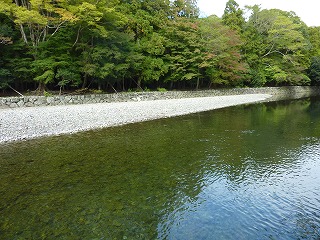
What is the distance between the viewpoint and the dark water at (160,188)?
148 inches

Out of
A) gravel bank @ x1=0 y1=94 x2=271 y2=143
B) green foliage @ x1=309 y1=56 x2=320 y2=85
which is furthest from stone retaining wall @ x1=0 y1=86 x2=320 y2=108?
green foliage @ x1=309 y1=56 x2=320 y2=85

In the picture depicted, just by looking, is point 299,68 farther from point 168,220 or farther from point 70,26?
point 168,220

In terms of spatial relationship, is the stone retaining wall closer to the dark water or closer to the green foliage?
the dark water

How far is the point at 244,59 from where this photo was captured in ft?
110

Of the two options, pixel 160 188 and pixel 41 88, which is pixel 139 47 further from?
pixel 160 188

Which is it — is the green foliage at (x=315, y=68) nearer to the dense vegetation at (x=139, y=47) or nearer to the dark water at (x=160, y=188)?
the dense vegetation at (x=139, y=47)

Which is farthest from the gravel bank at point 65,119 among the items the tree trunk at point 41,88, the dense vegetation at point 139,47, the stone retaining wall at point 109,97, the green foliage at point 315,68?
the green foliage at point 315,68

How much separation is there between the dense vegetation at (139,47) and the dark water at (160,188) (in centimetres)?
1130

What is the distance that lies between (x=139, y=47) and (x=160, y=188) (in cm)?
1970

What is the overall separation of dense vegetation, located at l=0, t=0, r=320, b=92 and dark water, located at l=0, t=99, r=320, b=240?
11295mm

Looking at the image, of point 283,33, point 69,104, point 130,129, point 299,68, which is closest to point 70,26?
point 69,104

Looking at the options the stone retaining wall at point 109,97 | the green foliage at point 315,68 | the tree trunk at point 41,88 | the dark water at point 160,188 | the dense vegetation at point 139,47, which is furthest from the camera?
the green foliage at point 315,68

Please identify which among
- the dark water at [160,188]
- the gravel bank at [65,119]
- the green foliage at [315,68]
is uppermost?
the green foliage at [315,68]

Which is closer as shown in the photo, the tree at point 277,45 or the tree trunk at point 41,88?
the tree trunk at point 41,88
